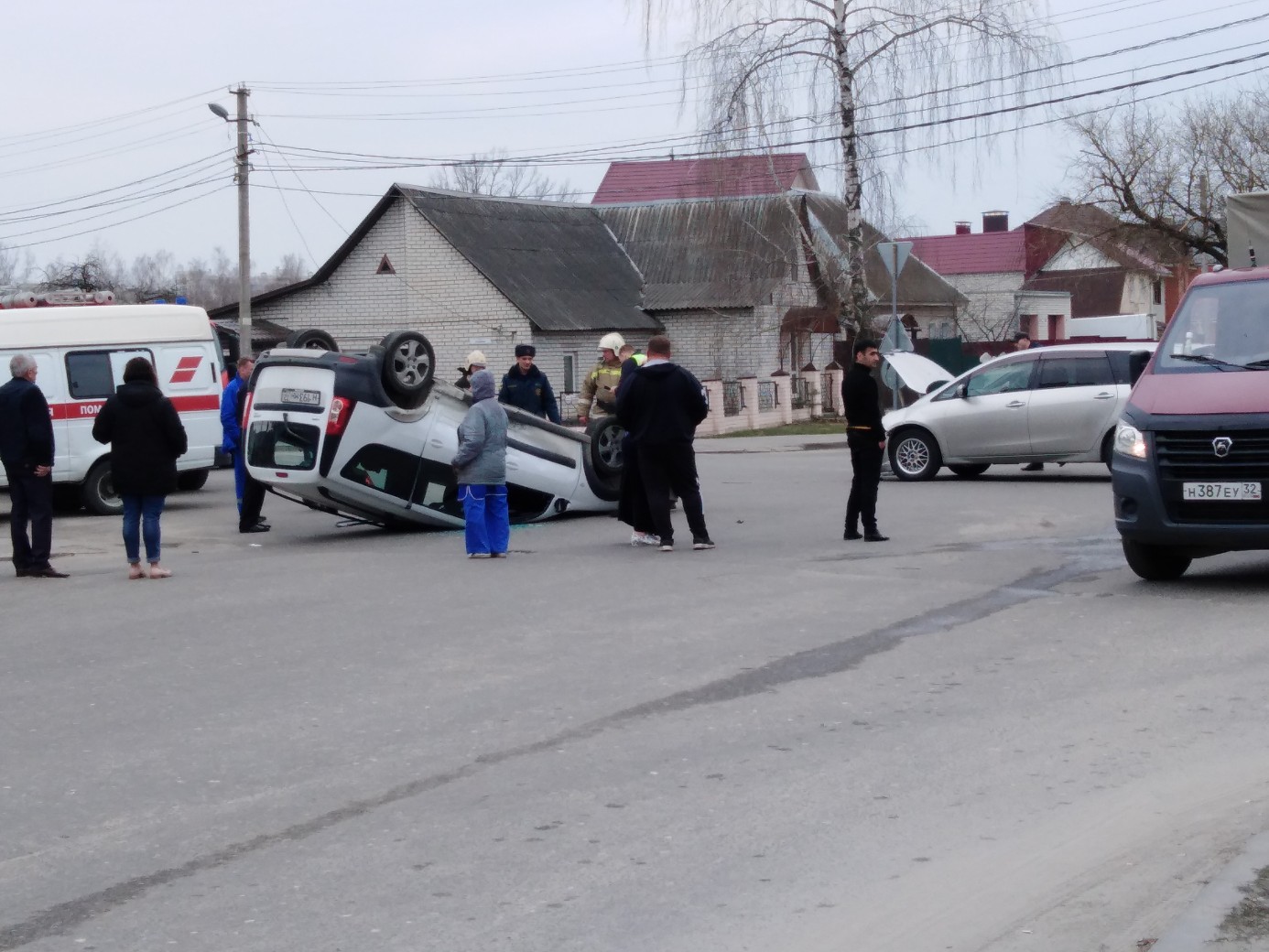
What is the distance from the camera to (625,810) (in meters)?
6.02

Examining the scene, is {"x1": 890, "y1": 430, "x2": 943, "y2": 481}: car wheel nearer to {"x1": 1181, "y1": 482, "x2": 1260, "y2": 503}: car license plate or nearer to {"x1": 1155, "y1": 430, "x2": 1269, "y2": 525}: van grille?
{"x1": 1155, "y1": 430, "x2": 1269, "y2": 525}: van grille

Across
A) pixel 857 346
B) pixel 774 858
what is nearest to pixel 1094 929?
pixel 774 858

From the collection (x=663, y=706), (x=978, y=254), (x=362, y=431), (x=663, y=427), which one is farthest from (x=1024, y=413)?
(x=978, y=254)

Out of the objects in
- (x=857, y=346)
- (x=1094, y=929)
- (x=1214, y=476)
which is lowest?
(x=1094, y=929)

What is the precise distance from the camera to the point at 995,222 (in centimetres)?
8831

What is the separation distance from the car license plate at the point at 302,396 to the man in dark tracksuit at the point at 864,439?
15.6 ft

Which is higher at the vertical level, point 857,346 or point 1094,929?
point 857,346

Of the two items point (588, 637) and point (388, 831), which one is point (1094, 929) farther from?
point (588, 637)

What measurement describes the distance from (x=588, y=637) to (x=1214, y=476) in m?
4.20

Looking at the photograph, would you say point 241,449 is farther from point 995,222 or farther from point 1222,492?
point 995,222

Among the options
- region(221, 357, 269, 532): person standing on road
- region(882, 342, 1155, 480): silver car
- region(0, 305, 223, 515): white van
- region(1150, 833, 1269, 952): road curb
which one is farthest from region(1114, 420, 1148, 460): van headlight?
region(0, 305, 223, 515): white van

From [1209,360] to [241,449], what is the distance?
33.8 feet

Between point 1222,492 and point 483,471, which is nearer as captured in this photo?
point 1222,492

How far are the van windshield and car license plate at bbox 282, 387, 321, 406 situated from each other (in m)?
7.41
